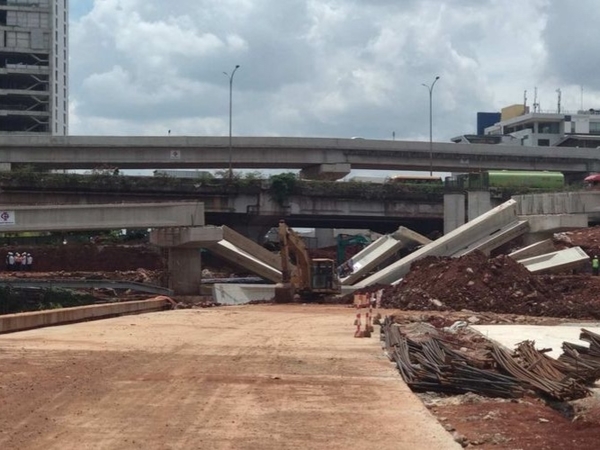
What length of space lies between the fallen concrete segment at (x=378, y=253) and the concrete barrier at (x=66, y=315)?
48.3ft

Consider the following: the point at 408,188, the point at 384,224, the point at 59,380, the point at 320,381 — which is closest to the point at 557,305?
the point at 320,381

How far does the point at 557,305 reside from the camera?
1262 inches

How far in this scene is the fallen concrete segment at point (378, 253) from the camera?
48312 millimetres

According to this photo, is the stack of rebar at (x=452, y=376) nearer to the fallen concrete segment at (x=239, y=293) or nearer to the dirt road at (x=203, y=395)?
the dirt road at (x=203, y=395)

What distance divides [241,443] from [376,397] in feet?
11.8

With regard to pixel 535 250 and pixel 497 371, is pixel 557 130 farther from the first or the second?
pixel 497 371

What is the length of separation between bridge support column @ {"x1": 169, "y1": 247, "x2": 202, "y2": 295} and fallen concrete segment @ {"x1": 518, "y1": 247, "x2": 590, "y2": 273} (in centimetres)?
1754

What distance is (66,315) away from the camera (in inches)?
1024

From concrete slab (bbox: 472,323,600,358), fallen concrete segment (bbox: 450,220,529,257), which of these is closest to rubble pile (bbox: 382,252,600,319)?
concrete slab (bbox: 472,323,600,358)

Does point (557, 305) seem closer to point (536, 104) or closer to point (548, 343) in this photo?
point (548, 343)

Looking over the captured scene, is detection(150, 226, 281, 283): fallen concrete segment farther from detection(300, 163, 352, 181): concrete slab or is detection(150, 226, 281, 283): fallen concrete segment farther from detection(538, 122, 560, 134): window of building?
detection(538, 122, 560, 134): window of building

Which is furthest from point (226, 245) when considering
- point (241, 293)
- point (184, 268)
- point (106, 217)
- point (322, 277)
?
point (322, 277)

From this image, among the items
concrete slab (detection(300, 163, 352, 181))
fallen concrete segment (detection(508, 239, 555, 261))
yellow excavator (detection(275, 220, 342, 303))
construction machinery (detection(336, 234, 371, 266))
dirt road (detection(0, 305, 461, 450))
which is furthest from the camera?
concrete slab (detection(300, 163, 352, 181))

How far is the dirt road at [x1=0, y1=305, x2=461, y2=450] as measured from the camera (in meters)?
9.33
